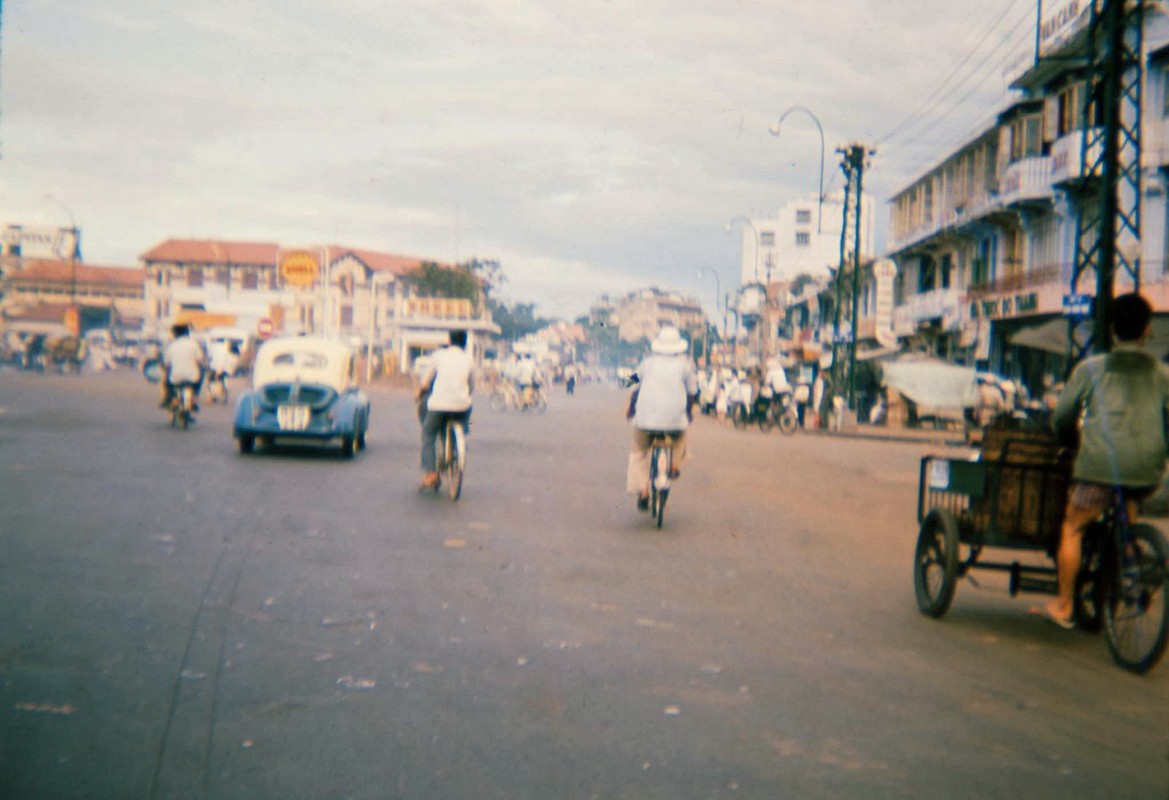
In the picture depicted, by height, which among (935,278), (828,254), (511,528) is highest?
(828,254)

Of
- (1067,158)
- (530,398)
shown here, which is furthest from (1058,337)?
(530,398)

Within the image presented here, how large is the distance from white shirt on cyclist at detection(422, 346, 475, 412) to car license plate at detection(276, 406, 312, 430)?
3884 millimetres

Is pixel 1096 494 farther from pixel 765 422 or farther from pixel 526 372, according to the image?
pixel 526 372

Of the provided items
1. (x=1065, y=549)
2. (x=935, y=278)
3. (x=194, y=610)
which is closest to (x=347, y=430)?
(x=194, y=610)

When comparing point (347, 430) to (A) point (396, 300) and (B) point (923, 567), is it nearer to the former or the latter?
(B) point (923, 567)

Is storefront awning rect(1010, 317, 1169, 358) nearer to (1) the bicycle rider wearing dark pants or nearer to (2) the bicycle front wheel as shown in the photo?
(1) the bicycle rider wearing dark pants

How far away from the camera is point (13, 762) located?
391cm

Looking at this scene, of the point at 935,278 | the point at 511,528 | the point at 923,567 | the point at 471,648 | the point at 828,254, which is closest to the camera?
the point at 471,648

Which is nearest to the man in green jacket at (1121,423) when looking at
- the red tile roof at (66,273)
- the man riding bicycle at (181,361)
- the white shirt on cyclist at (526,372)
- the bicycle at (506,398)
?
the man riding bicycle at (181,361)

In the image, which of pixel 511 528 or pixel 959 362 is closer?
pixel 511 528

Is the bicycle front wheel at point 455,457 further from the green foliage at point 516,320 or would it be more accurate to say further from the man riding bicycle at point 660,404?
the green foliage at point 516,320

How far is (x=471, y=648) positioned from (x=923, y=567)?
10.2ft

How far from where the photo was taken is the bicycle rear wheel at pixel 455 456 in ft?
40.8

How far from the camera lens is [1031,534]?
6.77 metres
